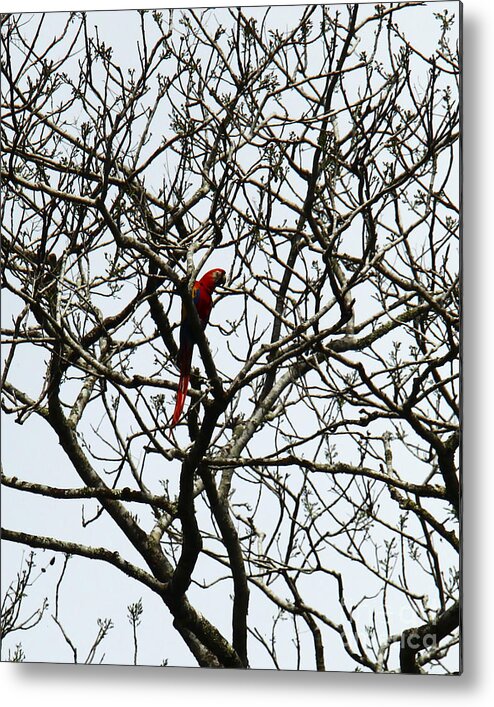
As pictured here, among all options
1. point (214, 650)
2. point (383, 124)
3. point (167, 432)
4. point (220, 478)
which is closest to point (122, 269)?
point (167, 432)

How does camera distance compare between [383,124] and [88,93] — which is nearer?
[383,124]

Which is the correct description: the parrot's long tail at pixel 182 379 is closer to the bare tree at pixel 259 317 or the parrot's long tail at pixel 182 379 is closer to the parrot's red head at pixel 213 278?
the bare tree at pixel 259 317

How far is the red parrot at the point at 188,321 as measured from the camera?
2498 mm

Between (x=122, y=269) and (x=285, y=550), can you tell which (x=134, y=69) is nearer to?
(x=122, y=269)

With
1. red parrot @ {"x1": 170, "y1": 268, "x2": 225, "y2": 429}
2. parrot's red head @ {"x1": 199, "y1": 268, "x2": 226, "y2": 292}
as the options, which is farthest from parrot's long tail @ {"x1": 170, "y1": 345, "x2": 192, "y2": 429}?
parrot's red head @ {"x1": 199, "y1": 268, "x2": 226, "y2": 292}

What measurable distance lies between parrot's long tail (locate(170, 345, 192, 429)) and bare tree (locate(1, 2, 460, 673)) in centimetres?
2

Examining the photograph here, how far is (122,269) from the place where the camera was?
8.54ft

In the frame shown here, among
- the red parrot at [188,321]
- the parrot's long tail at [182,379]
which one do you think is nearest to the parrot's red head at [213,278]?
the red parrot at [188,321]

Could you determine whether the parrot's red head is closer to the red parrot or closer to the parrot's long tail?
the red parrot

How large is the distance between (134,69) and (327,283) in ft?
2.57

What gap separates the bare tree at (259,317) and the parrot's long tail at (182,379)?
23 millimetres

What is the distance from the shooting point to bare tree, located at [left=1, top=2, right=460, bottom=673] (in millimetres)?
2439

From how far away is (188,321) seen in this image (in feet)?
8.28

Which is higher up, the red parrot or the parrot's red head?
the parrot's red head
